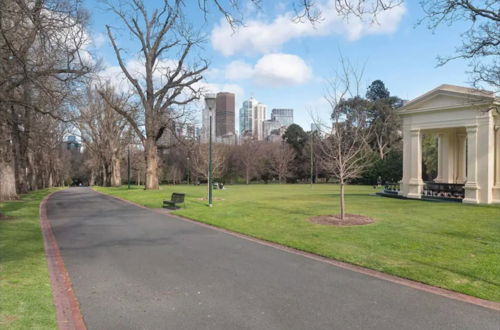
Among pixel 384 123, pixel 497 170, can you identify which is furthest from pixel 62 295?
pixel 384 123

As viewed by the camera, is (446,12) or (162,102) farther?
(162,102)

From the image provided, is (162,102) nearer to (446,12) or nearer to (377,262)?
(446,12)

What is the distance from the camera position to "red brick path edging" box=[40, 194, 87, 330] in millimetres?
4574

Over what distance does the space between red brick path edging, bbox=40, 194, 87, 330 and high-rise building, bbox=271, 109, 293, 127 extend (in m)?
108

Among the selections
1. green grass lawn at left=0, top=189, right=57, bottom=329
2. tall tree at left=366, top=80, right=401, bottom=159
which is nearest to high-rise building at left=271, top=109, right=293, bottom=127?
tall tree at left=366, top=80, right=401, bottom=159

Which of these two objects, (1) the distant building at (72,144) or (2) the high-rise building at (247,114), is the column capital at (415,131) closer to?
(1) the distant building at (72,144)

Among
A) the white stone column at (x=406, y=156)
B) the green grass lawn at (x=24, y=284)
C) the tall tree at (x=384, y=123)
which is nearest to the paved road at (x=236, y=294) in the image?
the green grass lawn at (x=24, y=284)

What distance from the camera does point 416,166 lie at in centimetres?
2191

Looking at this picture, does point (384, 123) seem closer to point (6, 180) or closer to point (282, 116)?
point (6, 180)

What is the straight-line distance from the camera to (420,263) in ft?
24.4

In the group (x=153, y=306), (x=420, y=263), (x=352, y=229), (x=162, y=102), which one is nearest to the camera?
(x=153, y=306)

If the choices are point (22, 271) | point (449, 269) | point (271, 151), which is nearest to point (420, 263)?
point (449, 269)

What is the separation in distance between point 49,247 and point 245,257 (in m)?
5.14

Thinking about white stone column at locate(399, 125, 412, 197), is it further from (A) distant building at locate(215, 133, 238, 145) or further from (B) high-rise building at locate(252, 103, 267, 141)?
(B) high-rise building at locate(252, 103, 267, 141)
